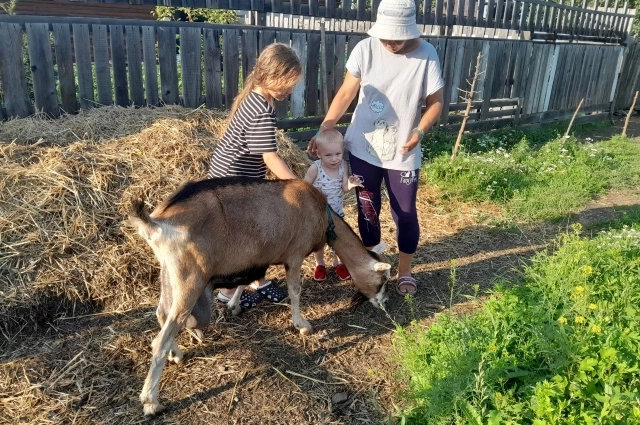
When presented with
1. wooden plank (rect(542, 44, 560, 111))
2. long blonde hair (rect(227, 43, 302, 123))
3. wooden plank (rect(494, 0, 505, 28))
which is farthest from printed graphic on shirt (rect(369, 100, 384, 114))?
wooden plank (rect(542, 44, 560, 111))

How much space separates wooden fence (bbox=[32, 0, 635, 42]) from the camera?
7.71m

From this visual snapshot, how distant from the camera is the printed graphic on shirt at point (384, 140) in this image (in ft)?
14.3

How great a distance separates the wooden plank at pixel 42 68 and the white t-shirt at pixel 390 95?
3.63 m

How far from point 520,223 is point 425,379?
3957 mm

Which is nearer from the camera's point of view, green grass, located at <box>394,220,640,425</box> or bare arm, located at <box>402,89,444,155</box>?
green grass, located at <box>394,220,640,425</box>

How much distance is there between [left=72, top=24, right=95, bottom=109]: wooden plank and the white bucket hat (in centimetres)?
369

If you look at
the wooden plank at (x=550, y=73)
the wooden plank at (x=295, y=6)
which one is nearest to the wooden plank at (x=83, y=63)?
the wooden plank at (x=295, y=6)

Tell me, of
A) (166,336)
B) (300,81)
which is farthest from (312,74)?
(166,336)

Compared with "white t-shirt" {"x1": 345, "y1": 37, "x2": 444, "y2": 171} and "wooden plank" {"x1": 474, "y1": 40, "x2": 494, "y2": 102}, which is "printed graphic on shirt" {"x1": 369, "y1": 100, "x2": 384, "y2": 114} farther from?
"wooden plank" {"x1": 474, "y1": 40, "x2": 494, "y2": 102}

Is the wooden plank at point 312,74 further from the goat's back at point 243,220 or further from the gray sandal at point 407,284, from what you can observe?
the goat's back at point 243,220

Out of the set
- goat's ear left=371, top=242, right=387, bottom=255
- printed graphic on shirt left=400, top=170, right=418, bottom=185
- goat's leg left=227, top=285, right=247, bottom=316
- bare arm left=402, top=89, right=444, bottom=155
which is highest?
bare arm left=402, top=89, right=444, bottom=155

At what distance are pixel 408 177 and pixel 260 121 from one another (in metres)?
1.37

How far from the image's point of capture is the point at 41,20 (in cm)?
573

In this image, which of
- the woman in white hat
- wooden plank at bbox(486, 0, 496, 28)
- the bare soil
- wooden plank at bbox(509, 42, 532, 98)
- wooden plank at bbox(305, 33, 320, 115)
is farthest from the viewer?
wooden plank at bbox(509, 42, 532, 98)
